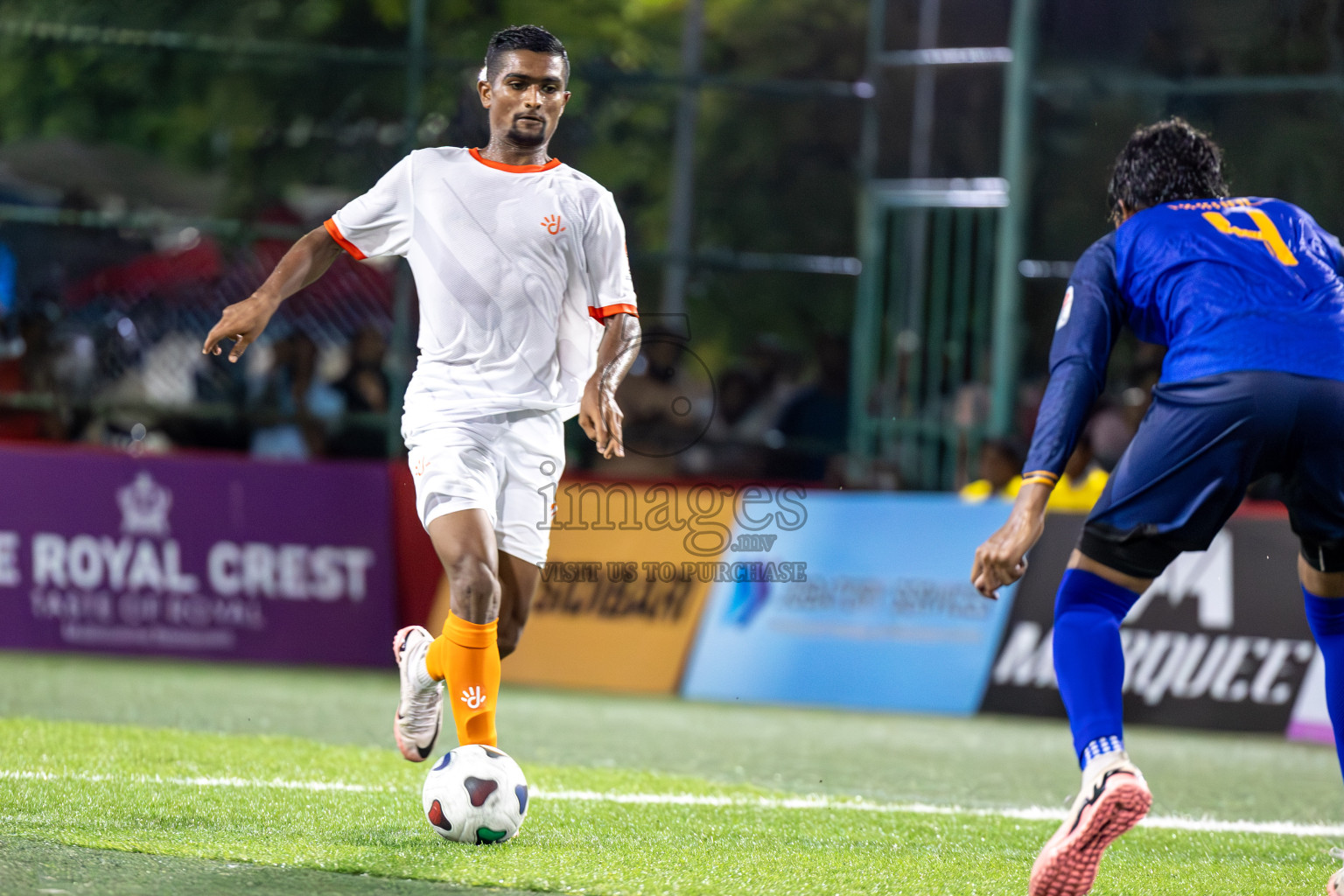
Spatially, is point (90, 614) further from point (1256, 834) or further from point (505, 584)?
point (1256, 834)

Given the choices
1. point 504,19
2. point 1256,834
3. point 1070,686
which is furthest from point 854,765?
point 504,19

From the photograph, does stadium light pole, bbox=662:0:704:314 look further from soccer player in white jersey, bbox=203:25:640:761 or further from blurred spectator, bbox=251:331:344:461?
soccer player in white jersey, bbox=203:25:640:761

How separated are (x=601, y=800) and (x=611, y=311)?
1737 millimetres

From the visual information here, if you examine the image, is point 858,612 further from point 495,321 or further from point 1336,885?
point 1336,885

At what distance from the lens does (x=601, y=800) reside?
607cm

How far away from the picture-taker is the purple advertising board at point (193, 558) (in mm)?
11094

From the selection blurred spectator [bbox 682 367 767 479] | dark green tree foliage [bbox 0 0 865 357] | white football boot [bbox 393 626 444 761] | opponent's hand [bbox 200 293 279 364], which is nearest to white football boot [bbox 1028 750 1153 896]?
white football boot [bbox 393 626 444 761]

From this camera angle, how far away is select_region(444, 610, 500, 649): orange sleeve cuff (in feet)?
17.3

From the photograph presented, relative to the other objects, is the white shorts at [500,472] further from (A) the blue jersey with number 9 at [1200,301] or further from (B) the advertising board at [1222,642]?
(B) the advertising board at [1222,642]

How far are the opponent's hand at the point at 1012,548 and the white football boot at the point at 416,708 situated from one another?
6.82 ft

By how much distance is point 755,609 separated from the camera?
10.4m

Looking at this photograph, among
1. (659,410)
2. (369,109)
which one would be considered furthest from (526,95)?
(369,109)

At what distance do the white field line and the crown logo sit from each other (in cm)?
529

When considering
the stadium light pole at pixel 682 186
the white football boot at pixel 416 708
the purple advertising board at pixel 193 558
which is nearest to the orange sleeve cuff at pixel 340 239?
the white football boot at pixel 416 708
